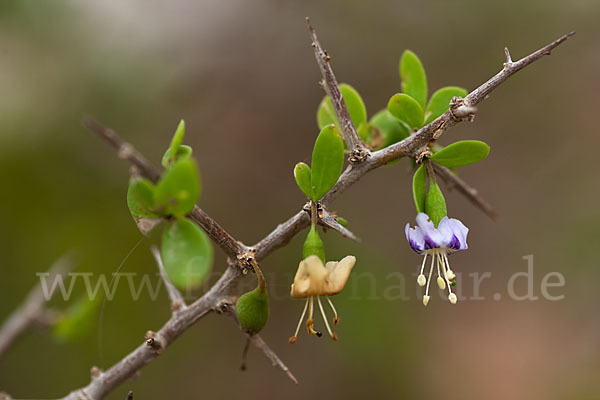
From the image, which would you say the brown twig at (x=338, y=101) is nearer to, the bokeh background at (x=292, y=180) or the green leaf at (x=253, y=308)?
the green leaf at (x=253, y=308)

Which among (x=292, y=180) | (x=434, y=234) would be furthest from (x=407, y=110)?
(x=292, y=180)

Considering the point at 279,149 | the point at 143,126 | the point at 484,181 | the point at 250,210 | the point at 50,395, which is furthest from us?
the point at 484,181

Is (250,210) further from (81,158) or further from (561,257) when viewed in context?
(561,257)

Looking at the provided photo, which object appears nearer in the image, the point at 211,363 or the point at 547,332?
the point at 211,363

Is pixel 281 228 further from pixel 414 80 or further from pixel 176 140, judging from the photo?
pixel 414 80

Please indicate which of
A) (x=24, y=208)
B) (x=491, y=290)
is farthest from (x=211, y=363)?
(x=491, y=290)

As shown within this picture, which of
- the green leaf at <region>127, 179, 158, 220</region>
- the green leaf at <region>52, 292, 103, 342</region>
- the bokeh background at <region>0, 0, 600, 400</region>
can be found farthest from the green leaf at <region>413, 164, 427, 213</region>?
the bokeh background at <region>0, 0, 600, 400</region>

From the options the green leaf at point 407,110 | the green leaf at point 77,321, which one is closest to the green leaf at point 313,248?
the green leaf at point 407,110

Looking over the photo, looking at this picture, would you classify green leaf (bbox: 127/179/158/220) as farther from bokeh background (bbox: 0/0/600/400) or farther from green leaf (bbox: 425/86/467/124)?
bokeh background (bbox: 0/0/600/400)
